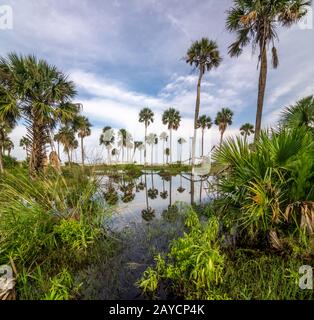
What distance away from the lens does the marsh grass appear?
159 inches

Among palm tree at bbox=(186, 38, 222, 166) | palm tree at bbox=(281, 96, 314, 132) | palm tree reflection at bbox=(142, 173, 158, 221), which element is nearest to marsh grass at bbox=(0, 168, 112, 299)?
palm tree reflection at bbox=(142, 173, 158, 221)

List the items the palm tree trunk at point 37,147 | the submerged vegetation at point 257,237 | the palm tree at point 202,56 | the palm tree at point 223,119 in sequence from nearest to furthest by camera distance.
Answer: the submerged vegetation at point 257,237, the palm tree trunk at point 37,147, the palm tree at point 202,56, the palm tree at point 223,119

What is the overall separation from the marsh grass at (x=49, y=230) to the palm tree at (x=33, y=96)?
7008 mm

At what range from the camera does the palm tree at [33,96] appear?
39.9 feet

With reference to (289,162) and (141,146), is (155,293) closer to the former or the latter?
(289,162)

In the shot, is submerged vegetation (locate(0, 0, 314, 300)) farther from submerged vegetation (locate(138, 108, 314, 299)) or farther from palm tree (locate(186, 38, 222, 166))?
palm tree (locate(186, 38, 222, 166))

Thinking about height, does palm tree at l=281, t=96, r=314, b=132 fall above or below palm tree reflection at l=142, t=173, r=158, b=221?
above

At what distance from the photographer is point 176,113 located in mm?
53656

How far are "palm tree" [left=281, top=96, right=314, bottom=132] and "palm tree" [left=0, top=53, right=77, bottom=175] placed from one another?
12327 millimetres

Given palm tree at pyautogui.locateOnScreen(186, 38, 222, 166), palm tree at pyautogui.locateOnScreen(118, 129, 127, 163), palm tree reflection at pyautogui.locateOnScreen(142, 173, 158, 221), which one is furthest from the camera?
palm tree at pyautogui.locateOnScreen(118, 129, 127, 163)

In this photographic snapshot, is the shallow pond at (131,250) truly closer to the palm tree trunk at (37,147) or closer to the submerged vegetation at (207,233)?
the submerged vegetation at (207,233)

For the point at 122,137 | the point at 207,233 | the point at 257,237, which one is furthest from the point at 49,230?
the point at 122,137

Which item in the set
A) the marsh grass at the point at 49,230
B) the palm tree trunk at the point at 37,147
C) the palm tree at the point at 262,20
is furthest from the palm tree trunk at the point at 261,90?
the palm tree trunk at the point at 37,147

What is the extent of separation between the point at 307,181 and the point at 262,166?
847mm
